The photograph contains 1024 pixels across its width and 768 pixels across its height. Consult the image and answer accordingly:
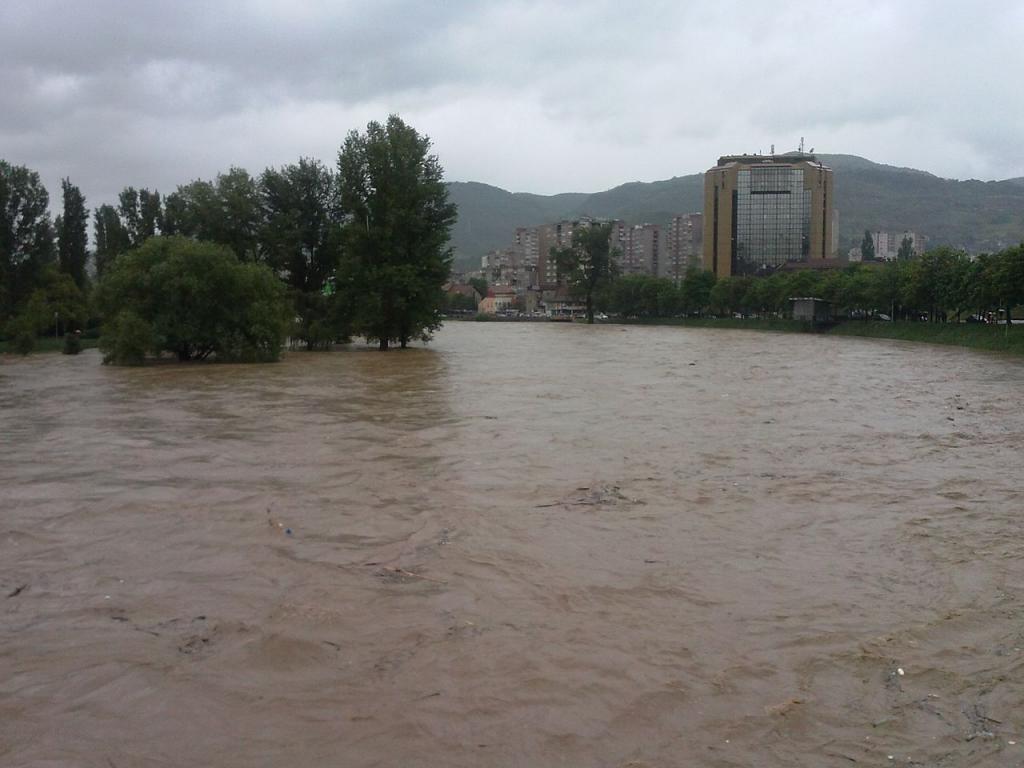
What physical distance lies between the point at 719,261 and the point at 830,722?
175 metres

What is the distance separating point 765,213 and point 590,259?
61966 mm

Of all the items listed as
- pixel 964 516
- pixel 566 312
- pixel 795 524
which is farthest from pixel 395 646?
pixel 566 312

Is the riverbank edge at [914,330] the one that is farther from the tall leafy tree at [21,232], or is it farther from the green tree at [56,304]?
the tall leafy tree at [21,232]

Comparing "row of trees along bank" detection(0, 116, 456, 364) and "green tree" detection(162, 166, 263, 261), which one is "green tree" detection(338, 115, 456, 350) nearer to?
"row of trees along bank" detection(0, 116, 456, 364)

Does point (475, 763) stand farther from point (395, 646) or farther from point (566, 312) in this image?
point (566, 312)

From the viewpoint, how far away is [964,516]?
10539mm

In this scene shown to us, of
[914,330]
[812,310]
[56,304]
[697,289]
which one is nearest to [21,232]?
[56,304]

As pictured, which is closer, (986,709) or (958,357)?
(986,709)

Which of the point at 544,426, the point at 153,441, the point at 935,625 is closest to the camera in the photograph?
the point at 935,625

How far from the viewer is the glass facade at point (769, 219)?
16962cm

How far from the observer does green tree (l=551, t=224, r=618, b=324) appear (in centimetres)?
12331

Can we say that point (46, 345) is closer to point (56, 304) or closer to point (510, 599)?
point (56, 304)

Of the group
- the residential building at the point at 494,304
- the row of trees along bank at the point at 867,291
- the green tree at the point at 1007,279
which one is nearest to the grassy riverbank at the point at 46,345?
the green tree at the point at 1007,279

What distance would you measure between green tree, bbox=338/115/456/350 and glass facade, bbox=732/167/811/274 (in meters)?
127
